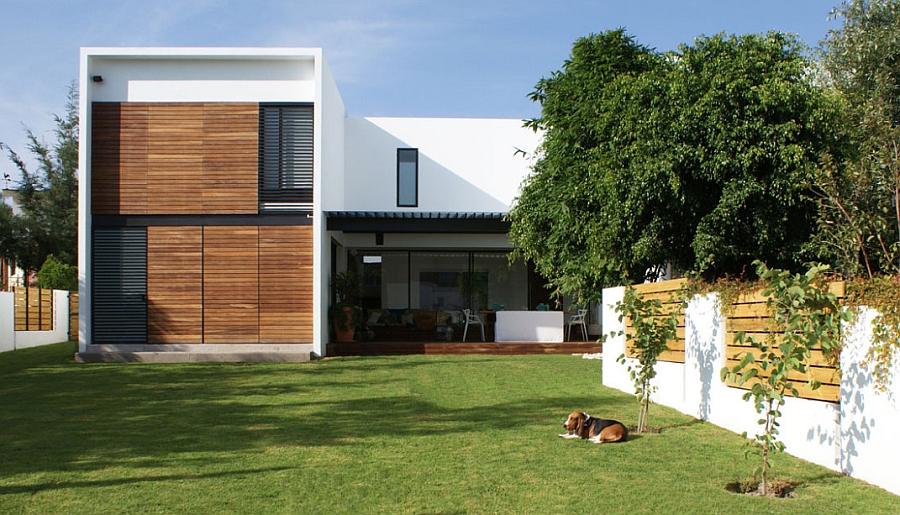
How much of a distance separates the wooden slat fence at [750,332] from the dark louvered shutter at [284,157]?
26.2 feet

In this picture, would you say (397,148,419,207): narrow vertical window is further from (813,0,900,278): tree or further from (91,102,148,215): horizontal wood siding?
(813,0,900,278): tree

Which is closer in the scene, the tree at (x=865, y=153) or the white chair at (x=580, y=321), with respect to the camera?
the tree at (x=865, y=153)

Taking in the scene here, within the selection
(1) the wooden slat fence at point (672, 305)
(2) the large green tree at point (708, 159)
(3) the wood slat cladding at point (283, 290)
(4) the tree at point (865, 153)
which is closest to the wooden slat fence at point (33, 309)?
(3) the wood slat cladding at point (283, 290)

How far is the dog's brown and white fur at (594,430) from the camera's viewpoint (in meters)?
7.54

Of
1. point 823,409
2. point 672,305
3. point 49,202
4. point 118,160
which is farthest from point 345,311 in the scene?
point 49,202

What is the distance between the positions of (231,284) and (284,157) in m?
2.82

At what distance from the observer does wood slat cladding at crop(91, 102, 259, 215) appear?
53.5 feet

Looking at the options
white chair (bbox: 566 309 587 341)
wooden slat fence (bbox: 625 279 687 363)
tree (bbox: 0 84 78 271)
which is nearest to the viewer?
wooden slat fence (bbox: 625 279 687 363)

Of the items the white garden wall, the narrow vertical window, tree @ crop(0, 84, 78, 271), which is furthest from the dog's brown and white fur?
tree @ crop(0, 84, 78, 271)

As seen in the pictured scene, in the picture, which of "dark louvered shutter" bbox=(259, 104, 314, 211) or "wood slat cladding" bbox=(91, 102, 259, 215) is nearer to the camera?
"wood slat cladding" bbox=(91, 102, 259, 215)

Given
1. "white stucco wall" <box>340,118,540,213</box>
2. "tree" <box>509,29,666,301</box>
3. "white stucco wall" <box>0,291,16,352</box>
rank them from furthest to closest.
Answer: "white stucco wall" <box>340,118,540,213</box> < "white stucco wall" <box>0,291,16,352</box> < "tree" <box>509,29,666,301</box>

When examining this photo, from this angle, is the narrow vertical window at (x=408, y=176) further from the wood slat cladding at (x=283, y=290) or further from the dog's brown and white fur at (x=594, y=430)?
the dog's brown and white fur at (x=594, y=430)

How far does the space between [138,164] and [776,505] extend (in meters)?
14.4

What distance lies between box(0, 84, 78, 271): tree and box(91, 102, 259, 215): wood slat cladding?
59.8 feet
